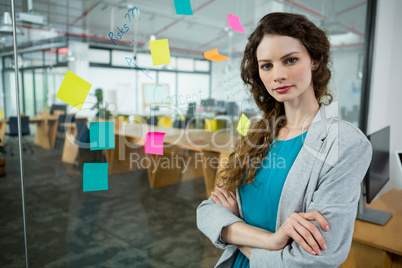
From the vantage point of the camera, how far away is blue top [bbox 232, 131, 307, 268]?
0.95 m

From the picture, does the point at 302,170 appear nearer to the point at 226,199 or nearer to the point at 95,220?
the point at 226,199

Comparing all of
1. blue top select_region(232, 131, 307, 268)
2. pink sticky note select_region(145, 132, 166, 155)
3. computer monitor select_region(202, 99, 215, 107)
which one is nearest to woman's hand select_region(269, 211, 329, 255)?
blue top select_region(232, 131, 307, 268)

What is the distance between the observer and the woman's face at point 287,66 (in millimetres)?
898

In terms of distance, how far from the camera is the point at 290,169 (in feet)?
2.95

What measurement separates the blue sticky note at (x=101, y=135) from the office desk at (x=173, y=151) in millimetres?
35

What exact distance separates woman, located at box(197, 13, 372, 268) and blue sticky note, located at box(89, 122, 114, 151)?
61cm

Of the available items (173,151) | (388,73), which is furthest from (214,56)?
(388,73)

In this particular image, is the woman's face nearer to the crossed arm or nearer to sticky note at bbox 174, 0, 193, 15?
the crossed arm

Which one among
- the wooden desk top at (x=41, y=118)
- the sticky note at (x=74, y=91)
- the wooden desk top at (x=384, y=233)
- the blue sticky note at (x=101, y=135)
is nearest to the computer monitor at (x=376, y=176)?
the wooden desk top at (x=384, y=233)

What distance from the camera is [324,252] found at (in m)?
0.77

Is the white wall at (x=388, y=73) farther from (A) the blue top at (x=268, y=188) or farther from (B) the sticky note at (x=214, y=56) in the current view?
(A) the blue top at (x=268, y=188)

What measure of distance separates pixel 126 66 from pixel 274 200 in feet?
3.08

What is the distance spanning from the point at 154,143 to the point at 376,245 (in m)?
1.23

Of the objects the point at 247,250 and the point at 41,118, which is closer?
the point at 247,250
